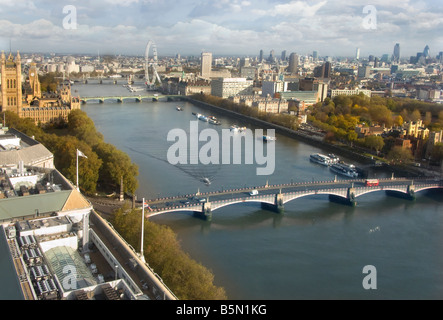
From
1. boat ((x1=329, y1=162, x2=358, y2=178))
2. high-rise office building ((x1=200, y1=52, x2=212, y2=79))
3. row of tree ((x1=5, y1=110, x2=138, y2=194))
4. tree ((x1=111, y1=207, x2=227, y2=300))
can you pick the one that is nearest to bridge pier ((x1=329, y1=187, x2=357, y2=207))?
boat ((x1=329, y1=162, x2=358, y2=178))

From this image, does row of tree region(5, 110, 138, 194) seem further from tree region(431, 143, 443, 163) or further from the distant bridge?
the distant bridge

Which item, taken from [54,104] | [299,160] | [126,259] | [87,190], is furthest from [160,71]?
[126,259]

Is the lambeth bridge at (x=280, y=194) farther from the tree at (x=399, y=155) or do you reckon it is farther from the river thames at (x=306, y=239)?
the tree at (x=399, y=155)

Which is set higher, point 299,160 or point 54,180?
point 54,180

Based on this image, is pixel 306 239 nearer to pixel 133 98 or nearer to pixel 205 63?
pixel 133 98
